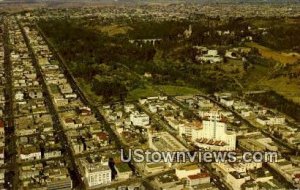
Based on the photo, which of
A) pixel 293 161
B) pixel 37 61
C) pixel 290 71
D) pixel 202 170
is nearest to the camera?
pixel 202 170

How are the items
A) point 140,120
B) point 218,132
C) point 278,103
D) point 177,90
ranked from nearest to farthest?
point 218,132 < point 140,120 < point 278,103 < point 177,90

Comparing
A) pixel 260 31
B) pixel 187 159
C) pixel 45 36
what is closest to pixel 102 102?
pixel 187 159

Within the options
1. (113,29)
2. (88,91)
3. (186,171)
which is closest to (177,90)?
(88,91)

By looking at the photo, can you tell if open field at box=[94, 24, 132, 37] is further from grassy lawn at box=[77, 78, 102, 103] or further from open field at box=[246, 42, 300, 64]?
grassy lawn at box=[77, 78, 102, 103]

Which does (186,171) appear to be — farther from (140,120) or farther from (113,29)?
(113,29)

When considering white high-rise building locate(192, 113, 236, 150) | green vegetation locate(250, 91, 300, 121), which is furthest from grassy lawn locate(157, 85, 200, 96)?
white high-rise building locate(192, 113, 236, 150)

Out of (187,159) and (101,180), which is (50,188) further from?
(187,159)
